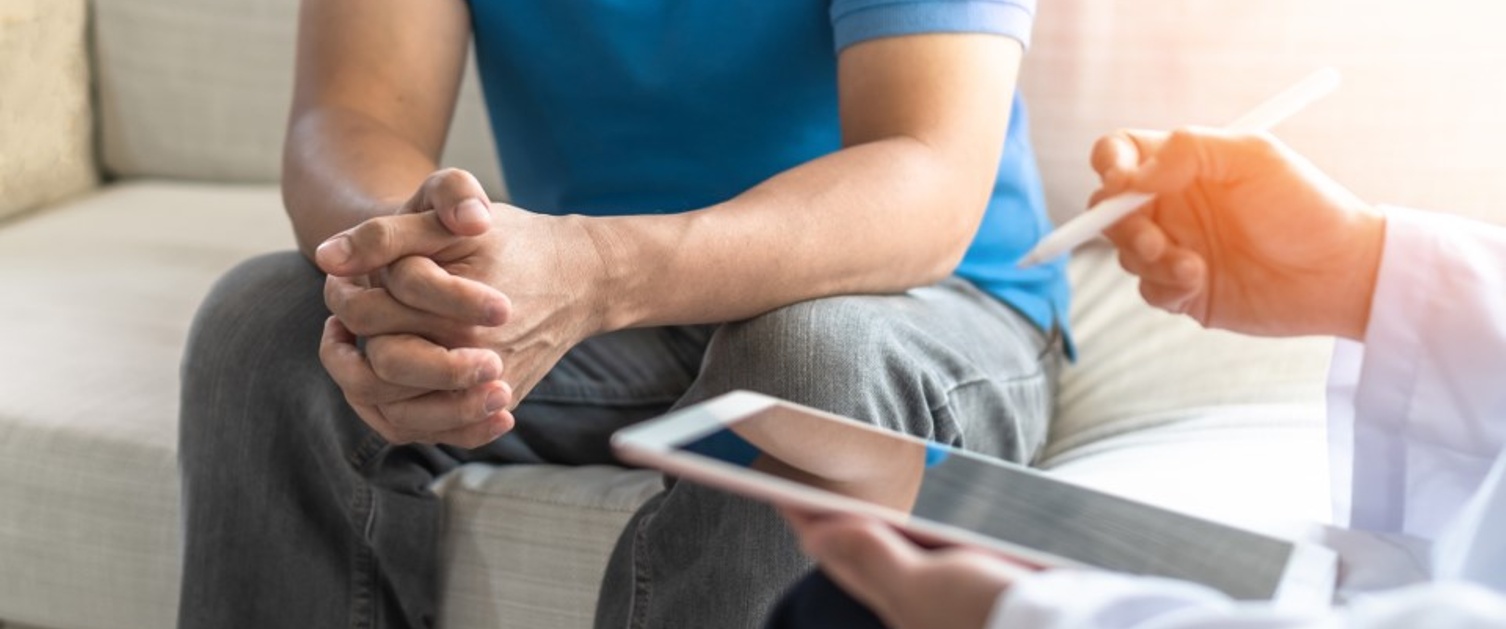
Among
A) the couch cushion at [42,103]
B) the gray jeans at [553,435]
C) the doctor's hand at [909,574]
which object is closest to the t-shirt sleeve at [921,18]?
the gray jeans at [553,435]

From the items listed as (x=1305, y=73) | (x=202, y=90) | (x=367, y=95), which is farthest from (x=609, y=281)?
(x=202, y=90)

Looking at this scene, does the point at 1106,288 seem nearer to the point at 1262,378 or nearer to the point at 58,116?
the point at 1262,378

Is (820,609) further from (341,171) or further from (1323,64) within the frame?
(1323,64)

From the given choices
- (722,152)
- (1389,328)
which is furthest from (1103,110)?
(1389,328)

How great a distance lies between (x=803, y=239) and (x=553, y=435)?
25 centimetres

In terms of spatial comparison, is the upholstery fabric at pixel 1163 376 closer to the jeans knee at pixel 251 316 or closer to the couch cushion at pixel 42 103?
the jeans knee at pixel 251 316

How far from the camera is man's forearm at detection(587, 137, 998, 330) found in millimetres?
1018

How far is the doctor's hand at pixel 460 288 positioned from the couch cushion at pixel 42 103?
0.95 m

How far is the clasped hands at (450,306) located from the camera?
3.08ft

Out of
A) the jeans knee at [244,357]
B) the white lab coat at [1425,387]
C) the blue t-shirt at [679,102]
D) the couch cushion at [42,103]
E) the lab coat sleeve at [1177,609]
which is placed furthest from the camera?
the couch cushion at [42,103]

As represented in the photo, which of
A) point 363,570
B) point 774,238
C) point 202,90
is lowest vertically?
point 363,570

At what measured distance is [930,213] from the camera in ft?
3.60

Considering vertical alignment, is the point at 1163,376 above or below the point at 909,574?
below

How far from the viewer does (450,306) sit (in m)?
0.94
